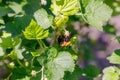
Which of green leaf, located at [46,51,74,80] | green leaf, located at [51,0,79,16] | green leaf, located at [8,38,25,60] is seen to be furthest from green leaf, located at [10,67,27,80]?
green leaf, located at [51,0,79,16]

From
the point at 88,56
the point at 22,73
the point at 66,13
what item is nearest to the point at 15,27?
the point at 22,73

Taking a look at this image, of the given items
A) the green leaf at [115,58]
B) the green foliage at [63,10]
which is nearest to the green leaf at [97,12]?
the green foliage at [63,10]

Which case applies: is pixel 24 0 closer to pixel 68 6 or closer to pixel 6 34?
pixel 6 34

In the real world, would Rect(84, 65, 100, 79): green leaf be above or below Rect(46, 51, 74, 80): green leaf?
above

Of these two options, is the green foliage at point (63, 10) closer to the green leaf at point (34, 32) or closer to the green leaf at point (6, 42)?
the green leaf at point (34, 32)

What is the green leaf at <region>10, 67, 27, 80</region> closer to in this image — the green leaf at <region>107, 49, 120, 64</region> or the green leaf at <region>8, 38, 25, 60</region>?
the green leaf at <region>8, 38, 25, 60</region>

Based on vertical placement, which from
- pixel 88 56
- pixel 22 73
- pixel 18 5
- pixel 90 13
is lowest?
pixel 22 73
